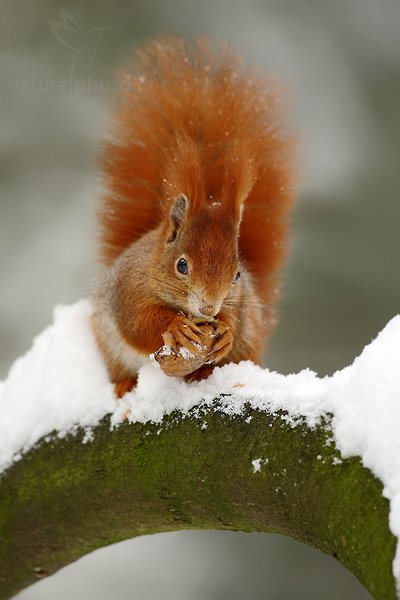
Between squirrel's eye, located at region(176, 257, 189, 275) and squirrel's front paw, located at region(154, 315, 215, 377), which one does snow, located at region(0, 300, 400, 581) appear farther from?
squirrel's eye, located at region(176, 257, 189, 275)

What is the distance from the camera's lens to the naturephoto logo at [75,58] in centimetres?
279

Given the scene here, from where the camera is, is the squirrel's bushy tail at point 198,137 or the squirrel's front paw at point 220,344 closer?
the squirrel's front paw at point 220,344

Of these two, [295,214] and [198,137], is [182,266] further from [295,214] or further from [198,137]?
[295,214]

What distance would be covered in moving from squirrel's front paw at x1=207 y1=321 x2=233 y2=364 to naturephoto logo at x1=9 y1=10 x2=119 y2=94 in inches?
61.6

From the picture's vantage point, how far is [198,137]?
173 centimetres

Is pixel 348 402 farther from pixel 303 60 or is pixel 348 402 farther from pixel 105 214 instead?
pixel 303 60

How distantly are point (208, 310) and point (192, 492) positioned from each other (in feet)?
1.04

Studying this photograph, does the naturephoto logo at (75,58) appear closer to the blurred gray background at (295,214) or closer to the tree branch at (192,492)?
the blurred gray background at (295,214)

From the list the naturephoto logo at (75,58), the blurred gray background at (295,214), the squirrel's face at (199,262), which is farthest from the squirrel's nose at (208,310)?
the naturephoto logo at (75,58)

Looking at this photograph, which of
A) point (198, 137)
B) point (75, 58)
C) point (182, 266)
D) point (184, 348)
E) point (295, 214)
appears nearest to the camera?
point (184, 348)

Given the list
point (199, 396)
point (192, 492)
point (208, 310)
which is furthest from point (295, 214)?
point (192, 492)

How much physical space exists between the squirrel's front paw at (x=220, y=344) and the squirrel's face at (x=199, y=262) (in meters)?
0.03

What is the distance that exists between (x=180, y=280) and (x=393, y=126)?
1467 mm

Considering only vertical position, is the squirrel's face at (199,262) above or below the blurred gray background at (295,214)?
below
